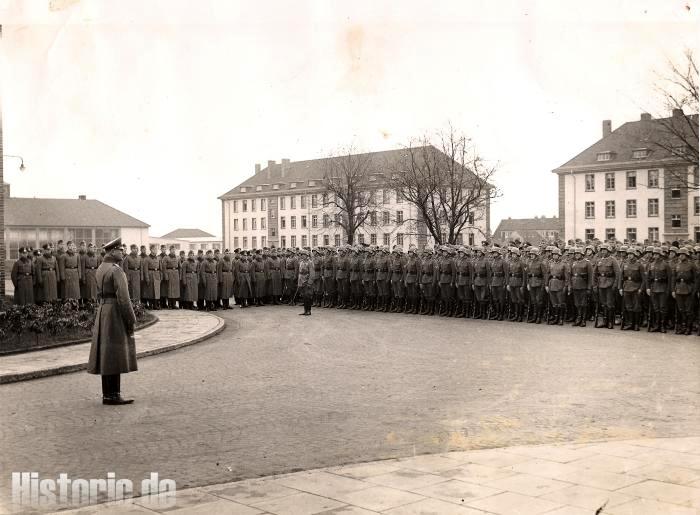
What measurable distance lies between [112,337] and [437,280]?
46.2 feet

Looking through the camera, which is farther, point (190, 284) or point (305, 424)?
point (190, 284)

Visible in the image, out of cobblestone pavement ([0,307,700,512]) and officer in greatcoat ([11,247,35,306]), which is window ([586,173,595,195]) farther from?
officer in greatcoat ([11,247,35,306])

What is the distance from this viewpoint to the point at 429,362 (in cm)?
1286

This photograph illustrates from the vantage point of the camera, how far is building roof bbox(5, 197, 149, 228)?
230 ft

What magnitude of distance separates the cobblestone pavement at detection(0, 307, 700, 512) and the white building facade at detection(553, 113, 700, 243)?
163 feet

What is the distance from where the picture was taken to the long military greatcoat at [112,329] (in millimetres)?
9641

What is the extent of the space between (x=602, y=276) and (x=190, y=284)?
13453mm

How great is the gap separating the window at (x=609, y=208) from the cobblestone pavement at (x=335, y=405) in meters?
54.6

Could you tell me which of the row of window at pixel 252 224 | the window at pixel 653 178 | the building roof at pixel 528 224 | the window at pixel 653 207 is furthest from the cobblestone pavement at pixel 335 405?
the building roof at pixel 528 224

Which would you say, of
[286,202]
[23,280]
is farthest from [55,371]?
[286,202]

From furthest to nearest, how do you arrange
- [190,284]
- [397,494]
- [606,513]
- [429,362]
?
[190,284], [429,362], [397,494], [606,513]

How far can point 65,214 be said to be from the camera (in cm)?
7375

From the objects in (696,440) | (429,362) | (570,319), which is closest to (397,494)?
(696,440)

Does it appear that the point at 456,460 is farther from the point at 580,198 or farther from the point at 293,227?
the point at 293,227
